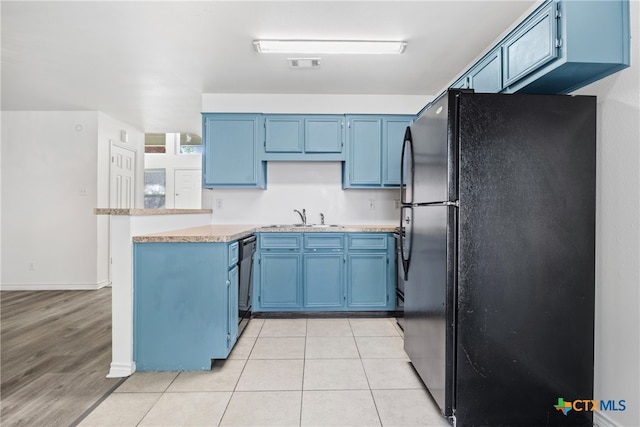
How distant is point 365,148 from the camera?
3656mm

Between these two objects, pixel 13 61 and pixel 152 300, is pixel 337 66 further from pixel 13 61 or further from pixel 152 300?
pixel 13 61

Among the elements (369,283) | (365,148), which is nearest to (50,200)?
(365,148)

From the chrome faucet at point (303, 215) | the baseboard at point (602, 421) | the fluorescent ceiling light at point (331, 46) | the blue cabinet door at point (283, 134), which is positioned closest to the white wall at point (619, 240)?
the baseboard at point (602, 421)

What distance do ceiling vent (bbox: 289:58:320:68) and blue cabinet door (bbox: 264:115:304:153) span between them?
73 cm

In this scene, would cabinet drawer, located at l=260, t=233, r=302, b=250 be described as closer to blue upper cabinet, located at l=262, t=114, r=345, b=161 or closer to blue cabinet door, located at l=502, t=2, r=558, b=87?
blue upper cabinet, located at l=262, t=114, r=345, b=161

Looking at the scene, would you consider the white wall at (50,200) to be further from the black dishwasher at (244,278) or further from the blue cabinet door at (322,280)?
the blue cabinet door at (322,280)

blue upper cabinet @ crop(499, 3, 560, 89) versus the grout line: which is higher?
blue upper cabinet @ crop(499, 3, 560, 89)

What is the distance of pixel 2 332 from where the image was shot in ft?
9.35

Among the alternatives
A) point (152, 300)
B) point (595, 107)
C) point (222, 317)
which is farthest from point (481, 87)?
point (152, 300)

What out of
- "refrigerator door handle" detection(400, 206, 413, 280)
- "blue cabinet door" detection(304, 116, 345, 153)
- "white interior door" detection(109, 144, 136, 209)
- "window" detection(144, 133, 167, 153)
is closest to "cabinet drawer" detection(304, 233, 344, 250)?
"blue cabinet door" detection(304, 116, 345, 153)

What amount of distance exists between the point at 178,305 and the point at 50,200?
3.67 metres

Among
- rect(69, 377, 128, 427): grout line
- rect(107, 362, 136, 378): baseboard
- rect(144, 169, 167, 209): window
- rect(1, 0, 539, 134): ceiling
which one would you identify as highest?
rect(1, 0, 539, 134): ceiling

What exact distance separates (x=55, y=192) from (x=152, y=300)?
3.51 m

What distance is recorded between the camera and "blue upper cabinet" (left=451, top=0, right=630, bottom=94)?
4.90 ft
